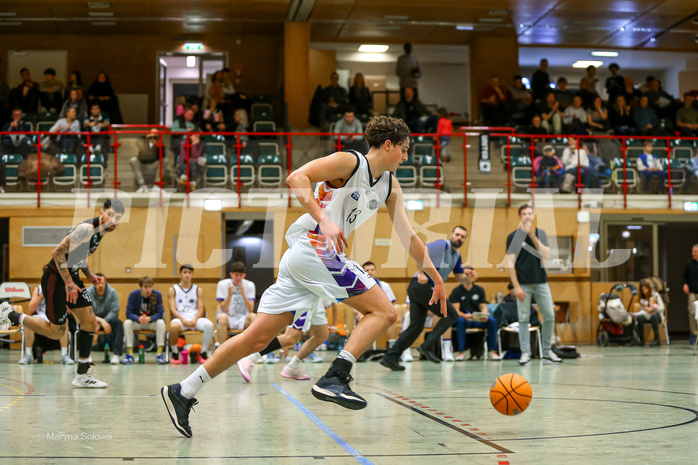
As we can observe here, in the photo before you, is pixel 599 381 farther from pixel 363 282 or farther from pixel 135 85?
pixel 135 85

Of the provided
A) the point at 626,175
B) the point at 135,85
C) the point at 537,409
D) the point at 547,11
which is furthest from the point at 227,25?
the point at 537,409

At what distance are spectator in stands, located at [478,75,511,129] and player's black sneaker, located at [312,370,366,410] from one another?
16289 mm

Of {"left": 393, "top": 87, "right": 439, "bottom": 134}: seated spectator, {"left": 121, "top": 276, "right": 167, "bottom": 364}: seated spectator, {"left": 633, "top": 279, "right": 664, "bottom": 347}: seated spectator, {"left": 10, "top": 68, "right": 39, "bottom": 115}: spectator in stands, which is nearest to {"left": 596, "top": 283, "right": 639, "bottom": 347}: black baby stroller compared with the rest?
{"left": 633, "top": 279, "right": 664, "bottom": 347}: seated spectator

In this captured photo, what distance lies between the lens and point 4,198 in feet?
50.3

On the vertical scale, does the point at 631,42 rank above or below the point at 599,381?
above

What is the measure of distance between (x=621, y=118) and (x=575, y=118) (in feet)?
5.61

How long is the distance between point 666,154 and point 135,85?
1451cm

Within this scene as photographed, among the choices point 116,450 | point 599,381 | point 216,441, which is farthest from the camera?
point 599,381

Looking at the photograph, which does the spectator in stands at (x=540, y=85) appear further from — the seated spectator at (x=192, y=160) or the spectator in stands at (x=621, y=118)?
the seated spectator at (x=192, y=160)

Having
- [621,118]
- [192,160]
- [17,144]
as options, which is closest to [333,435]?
[192,160]

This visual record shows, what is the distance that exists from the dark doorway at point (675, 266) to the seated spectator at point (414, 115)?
689 centimetres

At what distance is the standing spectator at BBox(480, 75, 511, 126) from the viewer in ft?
65.9

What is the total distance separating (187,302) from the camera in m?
12.2

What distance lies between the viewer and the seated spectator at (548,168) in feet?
54.2
